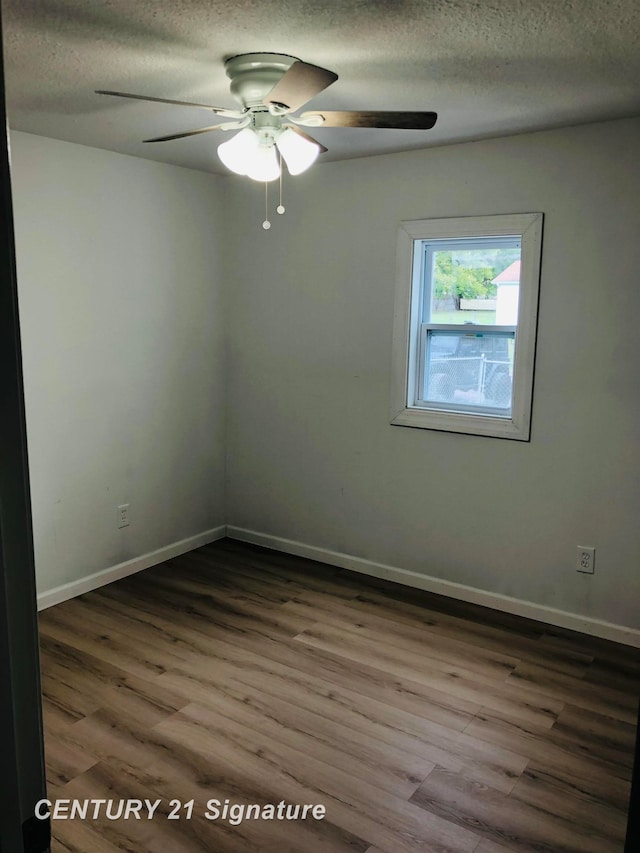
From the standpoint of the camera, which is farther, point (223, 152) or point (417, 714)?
point (417, 714)

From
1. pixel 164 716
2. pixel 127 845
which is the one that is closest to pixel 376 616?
pixel 164 716

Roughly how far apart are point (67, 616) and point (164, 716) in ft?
3.71

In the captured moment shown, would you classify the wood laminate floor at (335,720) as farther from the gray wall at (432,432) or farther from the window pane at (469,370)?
the window pane at (469,370)

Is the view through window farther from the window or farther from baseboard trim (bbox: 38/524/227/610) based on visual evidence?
baseboard trim (bbox: 38/524/227/610)

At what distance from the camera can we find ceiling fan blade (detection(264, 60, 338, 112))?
2.06 metres

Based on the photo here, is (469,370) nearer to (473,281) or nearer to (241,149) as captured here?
(473,281)

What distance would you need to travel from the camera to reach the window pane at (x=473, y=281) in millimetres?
3729

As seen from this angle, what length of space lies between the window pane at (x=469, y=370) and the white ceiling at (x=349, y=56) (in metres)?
1.07

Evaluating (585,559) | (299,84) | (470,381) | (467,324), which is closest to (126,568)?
(470,381)

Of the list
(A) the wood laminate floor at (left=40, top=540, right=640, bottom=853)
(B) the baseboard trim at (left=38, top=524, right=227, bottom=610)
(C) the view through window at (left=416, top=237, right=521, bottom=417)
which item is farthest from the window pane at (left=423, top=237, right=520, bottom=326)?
(B) the baseboard trim at (left=38, top=524, right=227, bottom=610)

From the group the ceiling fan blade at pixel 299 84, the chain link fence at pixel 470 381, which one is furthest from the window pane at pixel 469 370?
the ceiling fan blade at pixel 299 84

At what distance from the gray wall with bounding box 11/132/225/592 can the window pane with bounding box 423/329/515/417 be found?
1.51m

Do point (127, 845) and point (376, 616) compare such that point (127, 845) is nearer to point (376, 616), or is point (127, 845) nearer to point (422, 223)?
point (376, 616)

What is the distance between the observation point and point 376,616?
3.74m
